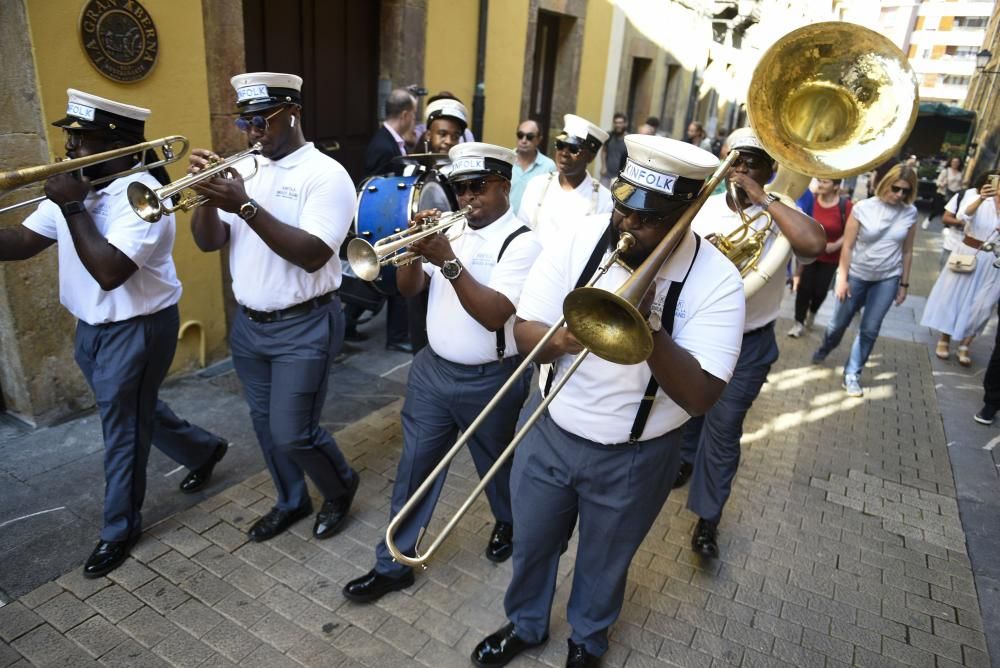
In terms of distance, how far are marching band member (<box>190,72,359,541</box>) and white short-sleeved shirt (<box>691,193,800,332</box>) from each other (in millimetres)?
1836

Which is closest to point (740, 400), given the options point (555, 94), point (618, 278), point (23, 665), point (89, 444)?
point (618, 278)

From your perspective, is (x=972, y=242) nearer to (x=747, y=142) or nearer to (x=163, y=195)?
(x=747, y=142)

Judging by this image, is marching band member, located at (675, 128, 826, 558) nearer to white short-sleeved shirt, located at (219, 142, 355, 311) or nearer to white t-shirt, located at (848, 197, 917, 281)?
white short-sleeved shirt, located at (219, 142, 355, 311)

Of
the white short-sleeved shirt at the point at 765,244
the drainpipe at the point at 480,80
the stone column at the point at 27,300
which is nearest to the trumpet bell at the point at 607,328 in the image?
the white short-sleeved shirt at the point at 765,244

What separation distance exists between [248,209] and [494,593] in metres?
2.12

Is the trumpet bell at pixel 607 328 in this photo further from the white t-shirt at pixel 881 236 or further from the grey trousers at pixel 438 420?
the white t-shirt at pixel 881 236

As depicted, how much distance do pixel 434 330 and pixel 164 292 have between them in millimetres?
1343

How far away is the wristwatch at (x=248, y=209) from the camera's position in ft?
9.59

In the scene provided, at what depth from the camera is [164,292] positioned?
10.9ft

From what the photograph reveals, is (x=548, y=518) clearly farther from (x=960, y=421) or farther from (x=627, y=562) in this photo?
(x=960, y=421)

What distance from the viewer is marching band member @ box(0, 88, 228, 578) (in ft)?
9.70

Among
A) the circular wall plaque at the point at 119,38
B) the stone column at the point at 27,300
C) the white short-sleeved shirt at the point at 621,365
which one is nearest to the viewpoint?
the white short-sleeved shirt at the point at 621,365

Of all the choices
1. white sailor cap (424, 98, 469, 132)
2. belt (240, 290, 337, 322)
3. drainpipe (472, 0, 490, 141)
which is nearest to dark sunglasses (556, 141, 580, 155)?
white sailor cap (424, 98, 469, 132)

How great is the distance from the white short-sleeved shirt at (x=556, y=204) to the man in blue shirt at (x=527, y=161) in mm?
887
